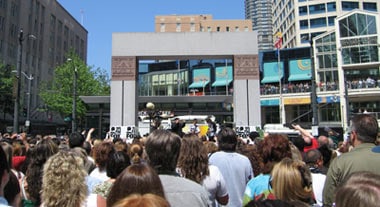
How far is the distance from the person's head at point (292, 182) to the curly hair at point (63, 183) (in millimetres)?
1876

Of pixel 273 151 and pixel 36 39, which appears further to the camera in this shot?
pixel 36 39

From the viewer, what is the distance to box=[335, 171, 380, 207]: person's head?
1688 millimetres

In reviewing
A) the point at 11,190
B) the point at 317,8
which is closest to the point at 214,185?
the point at 11,190

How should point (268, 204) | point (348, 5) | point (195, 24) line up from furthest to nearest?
point (195, 24) < point (348, 5) < point (268, 204)

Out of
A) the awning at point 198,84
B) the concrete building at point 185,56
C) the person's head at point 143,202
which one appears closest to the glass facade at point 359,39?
the awning at point 198,84

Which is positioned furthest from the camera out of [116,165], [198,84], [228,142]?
[198,84]

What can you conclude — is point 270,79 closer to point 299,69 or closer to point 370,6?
point 299,69

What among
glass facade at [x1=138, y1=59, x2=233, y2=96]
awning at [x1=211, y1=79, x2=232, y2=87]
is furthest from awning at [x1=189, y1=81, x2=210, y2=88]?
awning at [x1=211, y1=79, x2=232, y2=87]

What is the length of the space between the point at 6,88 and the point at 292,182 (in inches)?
1848

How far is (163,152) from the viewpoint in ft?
10.2

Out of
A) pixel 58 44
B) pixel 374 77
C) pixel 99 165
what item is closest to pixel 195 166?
pixel 99 165

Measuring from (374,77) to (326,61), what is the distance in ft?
24.3

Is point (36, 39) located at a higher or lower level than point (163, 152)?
higher

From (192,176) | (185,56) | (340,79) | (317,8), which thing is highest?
(317,8)
